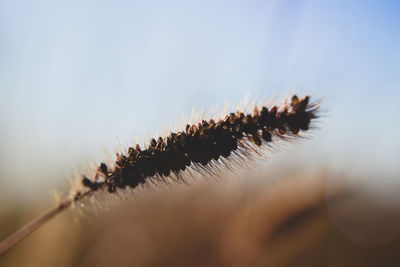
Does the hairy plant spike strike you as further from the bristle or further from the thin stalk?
the thin stalk

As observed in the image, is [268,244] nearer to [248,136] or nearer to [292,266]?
[292,266]

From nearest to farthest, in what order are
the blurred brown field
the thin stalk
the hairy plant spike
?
1. the thin stalk
2. the hairy plant spike
3. the blurred brown field

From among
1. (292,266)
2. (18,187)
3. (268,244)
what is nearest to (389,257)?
(292,266)

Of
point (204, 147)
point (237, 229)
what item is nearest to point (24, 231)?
point (204, 147)

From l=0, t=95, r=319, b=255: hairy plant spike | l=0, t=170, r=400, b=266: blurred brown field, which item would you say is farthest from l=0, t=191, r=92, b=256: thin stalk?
l=0, t=170, r=400, b=266: blurred brown field

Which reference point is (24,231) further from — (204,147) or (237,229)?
(237,229)

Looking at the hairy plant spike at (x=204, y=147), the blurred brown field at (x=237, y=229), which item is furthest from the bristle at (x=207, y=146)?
the blurred brown field at (x=237, y=229)
